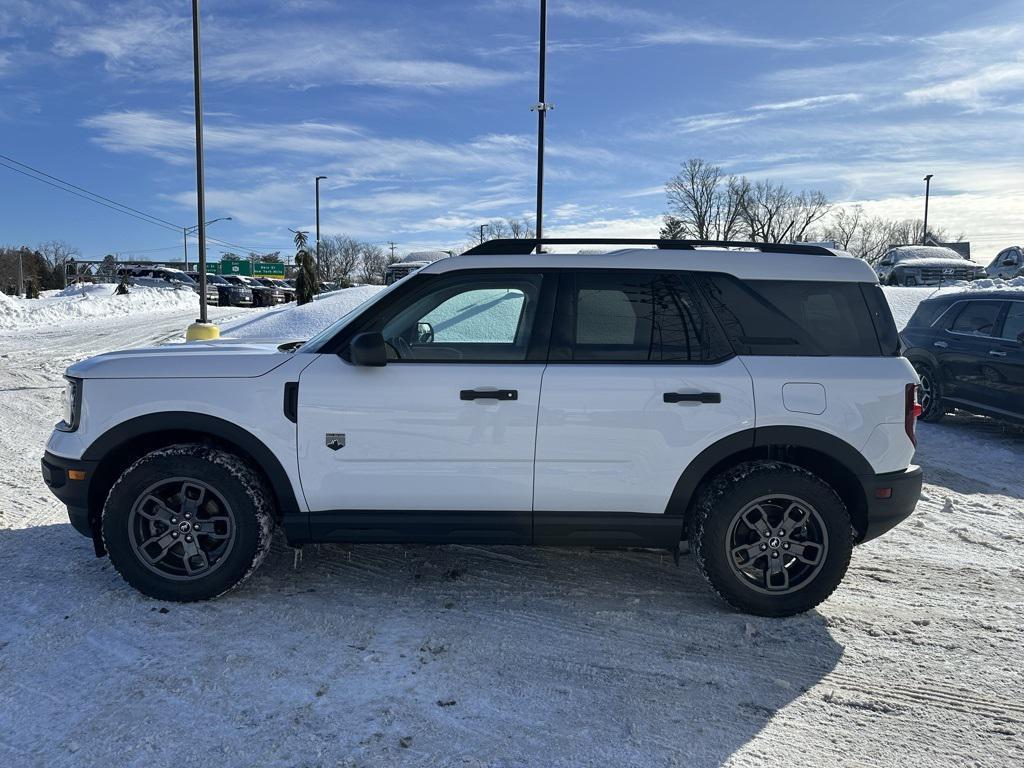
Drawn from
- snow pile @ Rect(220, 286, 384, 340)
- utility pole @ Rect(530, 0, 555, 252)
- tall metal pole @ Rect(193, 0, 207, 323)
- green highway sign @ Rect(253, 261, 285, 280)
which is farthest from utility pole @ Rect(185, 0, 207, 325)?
green highway sign @ Rect(253, 261, 285, 280)

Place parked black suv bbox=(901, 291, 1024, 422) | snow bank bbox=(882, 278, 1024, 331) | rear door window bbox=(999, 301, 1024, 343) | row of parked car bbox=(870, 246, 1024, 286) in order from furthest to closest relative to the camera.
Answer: row of parked car bbox=(870, 246, 1024, 286) → snow bank bbox=(882, 278, 1024, 331) → rear door window bbox=(999, 301, 1024, 343) → parked black suv bbox=(901, 291, 1024, 422)

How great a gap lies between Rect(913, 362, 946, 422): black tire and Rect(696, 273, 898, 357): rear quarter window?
626 cm

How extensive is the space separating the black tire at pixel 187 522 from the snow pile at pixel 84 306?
808 inches

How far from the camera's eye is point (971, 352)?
28.2 ft

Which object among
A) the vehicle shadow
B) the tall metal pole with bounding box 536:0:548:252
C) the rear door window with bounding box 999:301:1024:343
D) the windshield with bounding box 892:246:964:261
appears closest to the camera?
the vehicle shadow

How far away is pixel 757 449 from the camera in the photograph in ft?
12.4

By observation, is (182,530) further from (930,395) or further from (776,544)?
(930,395)

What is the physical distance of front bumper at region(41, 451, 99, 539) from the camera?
3740mm

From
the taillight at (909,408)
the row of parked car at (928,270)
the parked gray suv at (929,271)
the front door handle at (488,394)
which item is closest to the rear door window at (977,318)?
the taillight at (909,408)

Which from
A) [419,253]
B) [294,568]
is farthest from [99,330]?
[294,568]

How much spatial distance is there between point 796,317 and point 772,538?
3.81 feet

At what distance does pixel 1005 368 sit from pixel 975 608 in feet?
17.4

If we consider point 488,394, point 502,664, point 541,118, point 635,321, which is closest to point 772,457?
point 635,321

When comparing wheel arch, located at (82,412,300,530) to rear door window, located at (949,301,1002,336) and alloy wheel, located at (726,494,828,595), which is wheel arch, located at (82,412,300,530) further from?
rear door window, located at (949,301,1002,336)
